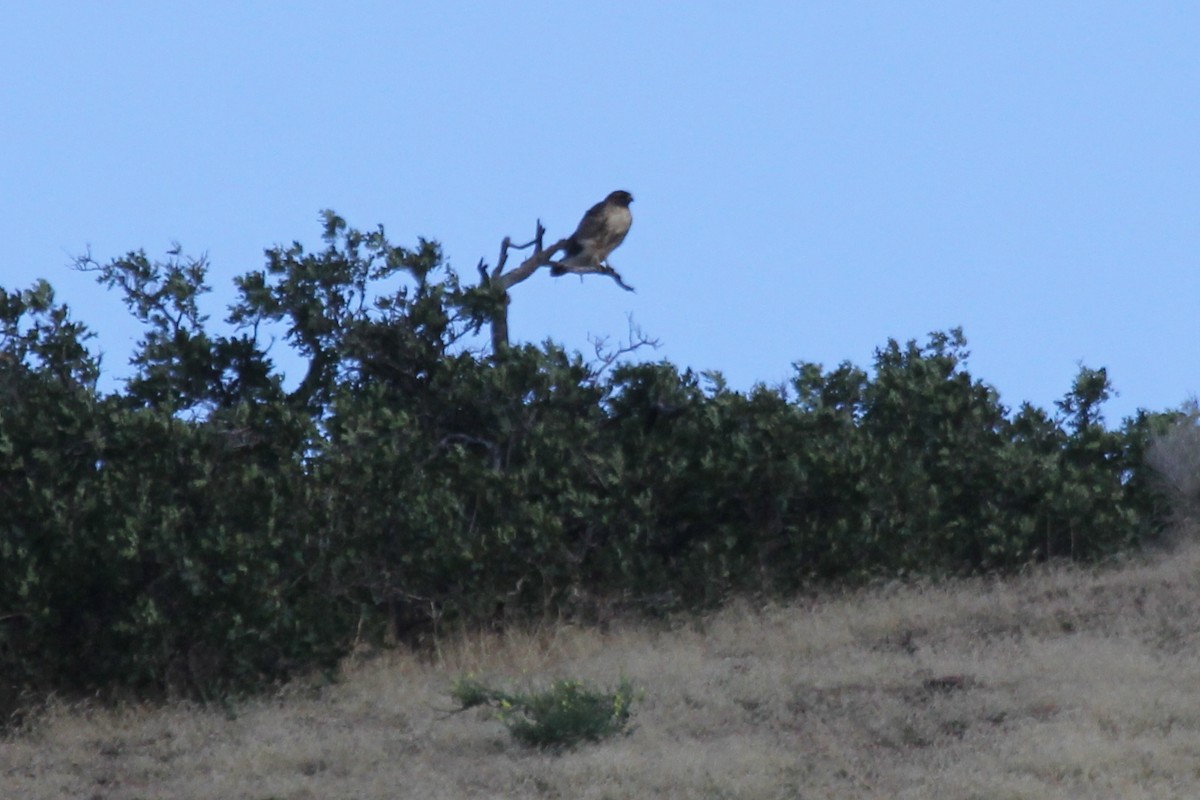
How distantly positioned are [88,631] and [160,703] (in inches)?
27.2

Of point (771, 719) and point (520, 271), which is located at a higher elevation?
point (520, 271)

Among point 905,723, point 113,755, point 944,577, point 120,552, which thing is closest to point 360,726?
point 113,755

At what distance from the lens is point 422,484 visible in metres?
12.4

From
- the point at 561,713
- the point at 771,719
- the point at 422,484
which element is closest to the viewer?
the point at 561,713

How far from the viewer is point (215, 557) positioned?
10.9m

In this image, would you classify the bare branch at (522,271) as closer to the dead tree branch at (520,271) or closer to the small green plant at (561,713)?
the dead tree branch at (520,271)

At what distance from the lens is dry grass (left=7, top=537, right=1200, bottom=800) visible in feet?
26.9

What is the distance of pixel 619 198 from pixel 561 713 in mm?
5704

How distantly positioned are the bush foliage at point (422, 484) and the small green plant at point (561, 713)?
2.36 metres

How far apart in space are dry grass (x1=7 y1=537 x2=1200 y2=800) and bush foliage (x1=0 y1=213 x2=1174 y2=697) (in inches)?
19.4

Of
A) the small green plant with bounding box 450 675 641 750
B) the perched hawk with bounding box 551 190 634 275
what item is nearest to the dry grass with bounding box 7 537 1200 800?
the small green plant with bounding box 450 675 641 750

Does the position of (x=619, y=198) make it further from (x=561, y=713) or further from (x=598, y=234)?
(x=561, y=713)

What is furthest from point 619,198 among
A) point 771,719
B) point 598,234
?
point 771,719

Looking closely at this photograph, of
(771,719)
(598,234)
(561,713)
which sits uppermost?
(598,234)
